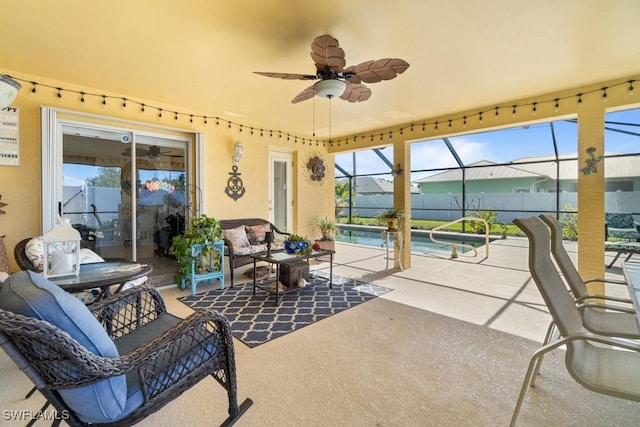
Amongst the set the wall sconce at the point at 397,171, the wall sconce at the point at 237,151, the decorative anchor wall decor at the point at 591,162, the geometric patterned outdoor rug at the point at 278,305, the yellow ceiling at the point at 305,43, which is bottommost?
the geometric patterned outdoor rug at the point at 278,305

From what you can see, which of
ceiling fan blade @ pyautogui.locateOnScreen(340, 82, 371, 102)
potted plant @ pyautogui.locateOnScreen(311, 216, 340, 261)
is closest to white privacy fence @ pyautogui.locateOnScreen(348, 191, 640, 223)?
potted plant @ pyautogui.locateOnScreen(311, 216, 340, 261)

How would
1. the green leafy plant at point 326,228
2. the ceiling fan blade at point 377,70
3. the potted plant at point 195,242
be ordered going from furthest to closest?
the green leafy plant at point 326,228, the potted plant at point 195,242, the ceiling fan blade at point 377,70

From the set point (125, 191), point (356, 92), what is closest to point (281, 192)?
point (125, 191)

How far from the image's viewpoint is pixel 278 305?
341 cm

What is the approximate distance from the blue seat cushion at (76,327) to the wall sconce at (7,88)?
1.09 meters

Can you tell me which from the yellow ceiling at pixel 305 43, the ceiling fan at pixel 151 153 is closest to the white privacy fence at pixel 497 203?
the yellow ceiling at pixel 305 43

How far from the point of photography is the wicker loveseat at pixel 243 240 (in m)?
4.23

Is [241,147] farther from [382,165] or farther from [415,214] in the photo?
[415,214]

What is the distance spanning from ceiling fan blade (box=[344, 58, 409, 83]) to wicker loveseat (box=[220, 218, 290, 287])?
2860 millimetres

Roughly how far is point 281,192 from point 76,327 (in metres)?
5.10

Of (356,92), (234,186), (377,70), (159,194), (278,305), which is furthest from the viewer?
(234,186)

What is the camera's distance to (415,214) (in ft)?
35.0

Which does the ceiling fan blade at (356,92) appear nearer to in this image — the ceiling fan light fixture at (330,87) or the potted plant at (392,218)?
the ceiling fan light fixture at (330,87)

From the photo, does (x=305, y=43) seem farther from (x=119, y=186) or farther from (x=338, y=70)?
(x=119, y=186)
